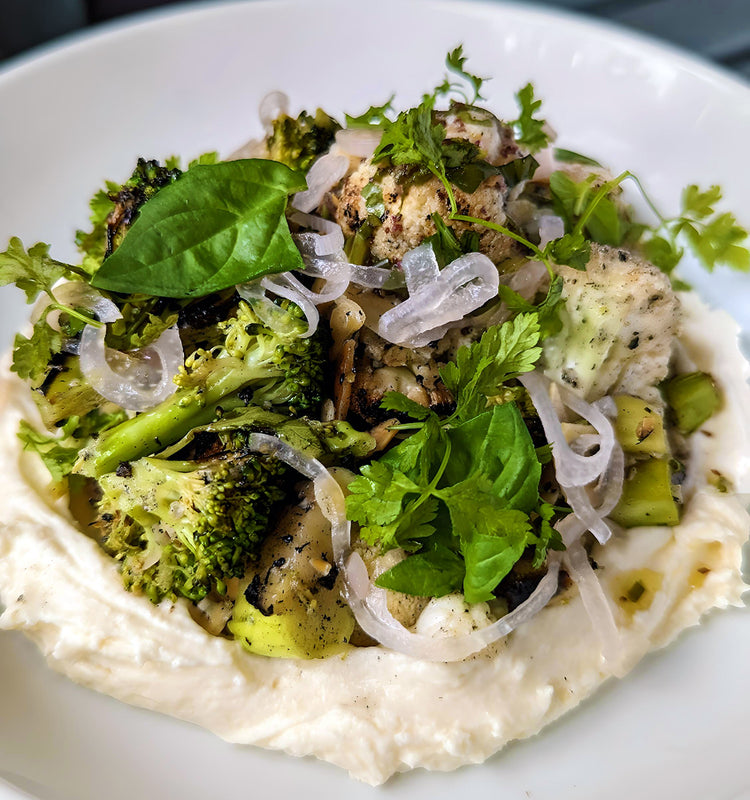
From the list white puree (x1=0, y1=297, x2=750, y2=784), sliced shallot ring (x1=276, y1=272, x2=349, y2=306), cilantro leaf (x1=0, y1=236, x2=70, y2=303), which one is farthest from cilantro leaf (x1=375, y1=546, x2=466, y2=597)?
cilantro leaf (x1=0, y1=236, x2=70, y2=303)

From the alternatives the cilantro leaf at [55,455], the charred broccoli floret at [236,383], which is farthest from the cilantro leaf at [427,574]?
the cilantro leaf at [55,455]

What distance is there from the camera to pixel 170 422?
211 cm

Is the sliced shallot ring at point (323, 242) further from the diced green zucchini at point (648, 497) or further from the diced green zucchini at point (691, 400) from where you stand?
the diced green zucchini at point (691, 400)

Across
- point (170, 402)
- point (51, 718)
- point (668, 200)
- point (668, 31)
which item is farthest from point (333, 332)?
point (668, 31)

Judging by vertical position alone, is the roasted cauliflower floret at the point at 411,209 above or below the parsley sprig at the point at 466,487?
above

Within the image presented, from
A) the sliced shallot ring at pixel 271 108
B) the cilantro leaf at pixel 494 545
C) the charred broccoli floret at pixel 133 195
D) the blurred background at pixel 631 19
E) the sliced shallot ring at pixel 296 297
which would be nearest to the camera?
the cilantro leaf at pixel 494 545

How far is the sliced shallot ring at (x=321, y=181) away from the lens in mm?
2291

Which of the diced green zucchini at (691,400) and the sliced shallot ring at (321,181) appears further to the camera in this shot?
the diced green zucchini at (691,400)

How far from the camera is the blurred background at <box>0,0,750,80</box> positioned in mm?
4867

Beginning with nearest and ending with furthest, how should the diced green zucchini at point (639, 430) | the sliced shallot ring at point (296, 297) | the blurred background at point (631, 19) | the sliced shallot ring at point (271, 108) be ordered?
the sliced shallot ring at point (296, 297) < the diced green zucchini at point (639, 430) < the sliced shallot ring at point (271, 108) < the blurred background at point (631, 19)

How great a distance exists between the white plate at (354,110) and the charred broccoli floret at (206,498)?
0.47 m

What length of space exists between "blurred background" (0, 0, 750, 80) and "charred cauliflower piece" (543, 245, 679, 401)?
3866 millimetres

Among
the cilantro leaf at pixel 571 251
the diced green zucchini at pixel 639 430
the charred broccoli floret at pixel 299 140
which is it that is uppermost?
the charred broccoli floret at pixel 299 140

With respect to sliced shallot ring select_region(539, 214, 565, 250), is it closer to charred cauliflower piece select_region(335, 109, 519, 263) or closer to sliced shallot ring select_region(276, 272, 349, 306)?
charred cauliflower piece select_region(335, 109, 519, 263)
